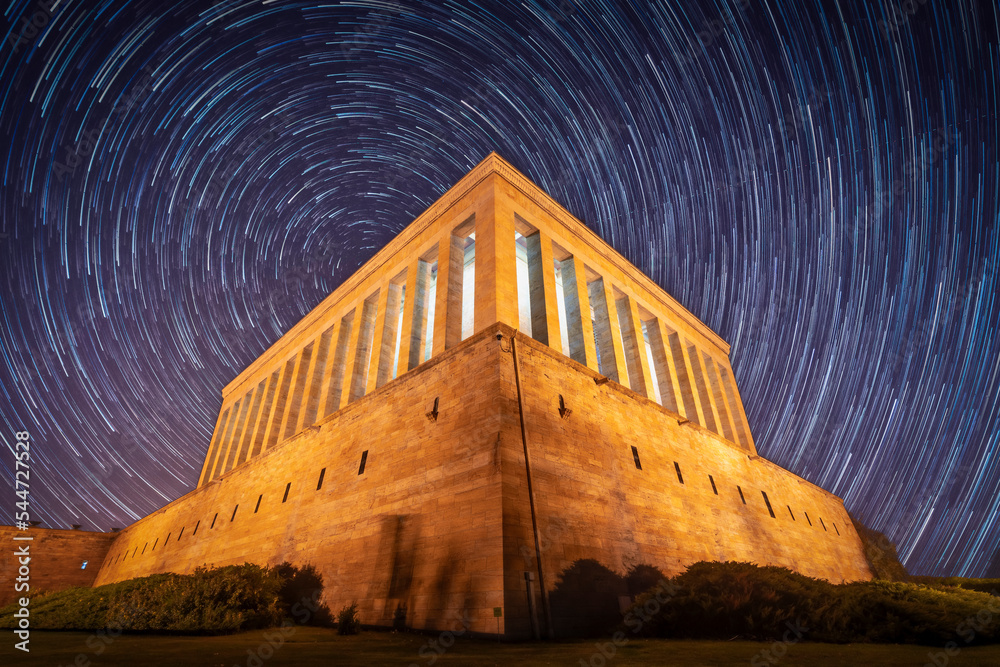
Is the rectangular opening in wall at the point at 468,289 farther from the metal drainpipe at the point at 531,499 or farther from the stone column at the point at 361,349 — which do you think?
the metal drainpipe at the point at 531,499

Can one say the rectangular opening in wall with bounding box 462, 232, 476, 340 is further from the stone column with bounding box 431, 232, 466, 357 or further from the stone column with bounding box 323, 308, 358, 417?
the stone column with bounding box 323, 308, 358, 417

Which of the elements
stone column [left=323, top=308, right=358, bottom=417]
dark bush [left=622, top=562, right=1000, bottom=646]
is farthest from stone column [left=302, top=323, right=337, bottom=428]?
dark bush [left=622, top=562, right=1000, bottom=646]

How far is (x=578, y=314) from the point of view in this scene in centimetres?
1788

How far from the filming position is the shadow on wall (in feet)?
30.6

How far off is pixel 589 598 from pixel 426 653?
4266 millimetres

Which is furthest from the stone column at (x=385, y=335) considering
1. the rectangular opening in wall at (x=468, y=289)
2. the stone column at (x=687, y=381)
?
the stone column at (x=687, y=381)

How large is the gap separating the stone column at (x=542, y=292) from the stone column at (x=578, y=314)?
1.35 meters

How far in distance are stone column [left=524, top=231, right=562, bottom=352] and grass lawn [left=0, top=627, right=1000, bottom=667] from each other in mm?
8709

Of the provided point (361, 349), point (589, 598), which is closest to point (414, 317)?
point (361, 349)

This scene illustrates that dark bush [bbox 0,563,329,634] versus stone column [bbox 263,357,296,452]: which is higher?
stone column [bbox 263,357,296,452]

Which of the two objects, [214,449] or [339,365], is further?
[214,449]

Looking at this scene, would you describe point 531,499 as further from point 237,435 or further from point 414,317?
point 237,435

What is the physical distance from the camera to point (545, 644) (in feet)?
27.0

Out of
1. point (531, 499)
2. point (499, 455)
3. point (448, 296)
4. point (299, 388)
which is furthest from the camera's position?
point (299, 388)
